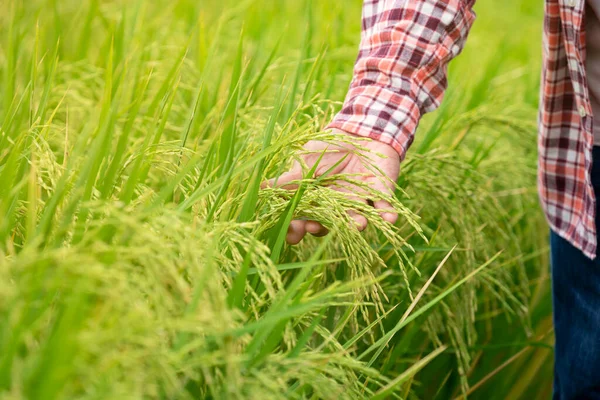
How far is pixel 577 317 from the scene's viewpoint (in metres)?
1.43

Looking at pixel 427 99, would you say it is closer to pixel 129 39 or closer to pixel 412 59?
pixel 412 59

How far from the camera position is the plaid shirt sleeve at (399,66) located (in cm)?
121

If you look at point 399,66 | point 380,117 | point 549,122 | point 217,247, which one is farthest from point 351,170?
point 549,122

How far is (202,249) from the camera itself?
84 cm

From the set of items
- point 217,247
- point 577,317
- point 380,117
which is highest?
point 380,117

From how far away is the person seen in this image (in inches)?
47.3

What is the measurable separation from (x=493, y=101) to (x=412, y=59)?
3.53 feet

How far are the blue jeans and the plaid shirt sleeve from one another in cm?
37

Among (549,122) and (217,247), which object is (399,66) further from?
(217,247)

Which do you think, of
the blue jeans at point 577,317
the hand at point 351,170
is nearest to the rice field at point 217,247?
the hand at point 351,170

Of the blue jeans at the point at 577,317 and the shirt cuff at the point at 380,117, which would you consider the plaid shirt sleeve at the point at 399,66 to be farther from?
the blue jeans at the point at 577,317

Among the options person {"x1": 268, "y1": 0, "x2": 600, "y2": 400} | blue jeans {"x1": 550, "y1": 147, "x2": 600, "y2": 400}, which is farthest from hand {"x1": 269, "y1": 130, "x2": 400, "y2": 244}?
blue jeans {"x1": 550, "y1": 147, "x2": 600, "y2": 400}

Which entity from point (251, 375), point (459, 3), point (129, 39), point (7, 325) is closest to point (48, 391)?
point (7, 325)

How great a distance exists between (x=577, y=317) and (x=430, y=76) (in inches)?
22.5
